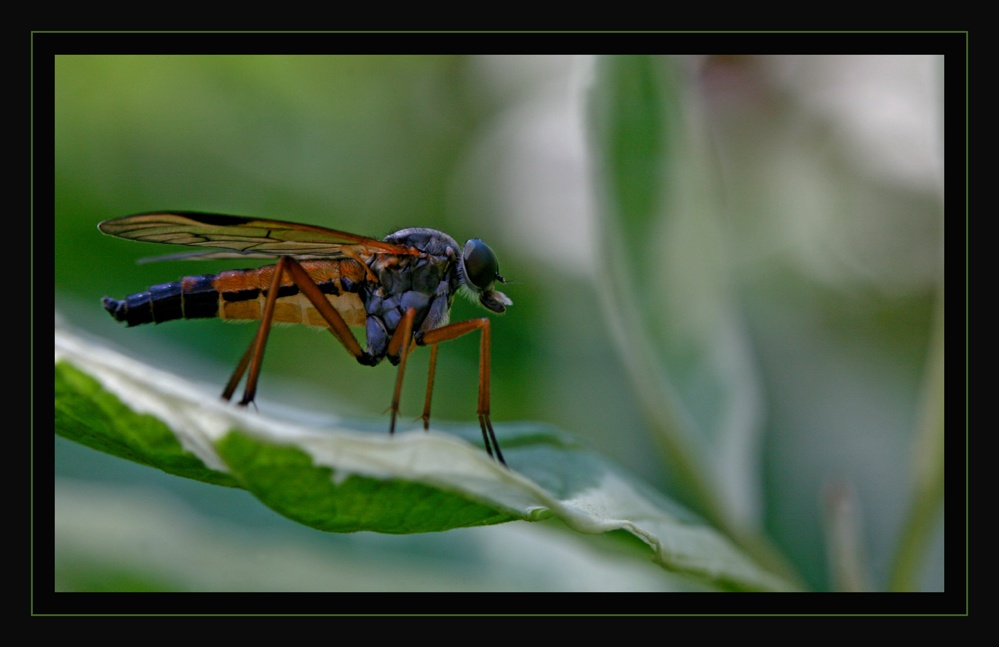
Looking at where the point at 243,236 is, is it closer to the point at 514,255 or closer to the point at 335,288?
the point at 335,288

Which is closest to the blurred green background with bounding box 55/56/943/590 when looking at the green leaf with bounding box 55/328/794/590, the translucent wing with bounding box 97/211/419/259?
the translucent wing with bounding box 97/211/419/259

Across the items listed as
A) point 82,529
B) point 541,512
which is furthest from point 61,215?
point 541,512

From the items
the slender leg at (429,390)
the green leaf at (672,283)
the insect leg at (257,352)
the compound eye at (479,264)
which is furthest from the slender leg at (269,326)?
the green leaf at (672,283)

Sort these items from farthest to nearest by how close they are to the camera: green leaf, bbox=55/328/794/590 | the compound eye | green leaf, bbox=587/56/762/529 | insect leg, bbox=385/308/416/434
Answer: the compound eye → green leaf, bbox=587/56/762/529 → insect leg, bbox=385/308/416/434 → green leaf, bbox=55/328/794/590

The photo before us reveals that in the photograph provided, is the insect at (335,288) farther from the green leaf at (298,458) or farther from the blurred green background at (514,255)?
the green leaf at (298,458)

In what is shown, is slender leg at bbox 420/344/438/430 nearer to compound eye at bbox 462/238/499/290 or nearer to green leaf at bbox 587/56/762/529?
compound eye at bbox 462/238/499/290

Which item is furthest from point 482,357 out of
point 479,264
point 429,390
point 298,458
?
point 298,458
